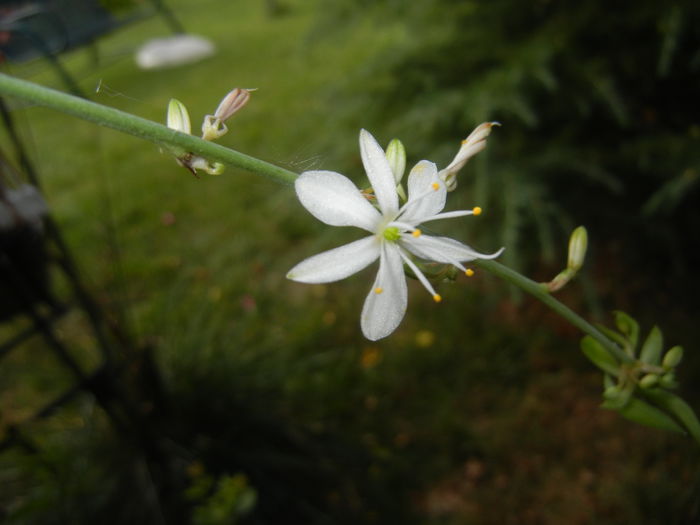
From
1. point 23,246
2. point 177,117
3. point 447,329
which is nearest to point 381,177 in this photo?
point 177,117

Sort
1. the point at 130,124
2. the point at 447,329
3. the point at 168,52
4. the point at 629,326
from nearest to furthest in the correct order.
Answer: the point at 130,124
the point at 629,326
the point at 168,52
the point at 447,329

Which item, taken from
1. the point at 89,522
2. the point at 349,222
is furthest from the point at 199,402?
the point at 349,222

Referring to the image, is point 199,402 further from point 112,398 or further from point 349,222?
point 349,222

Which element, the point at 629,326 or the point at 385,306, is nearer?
the point at 385,306

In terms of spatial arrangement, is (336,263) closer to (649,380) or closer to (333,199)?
(333,199)

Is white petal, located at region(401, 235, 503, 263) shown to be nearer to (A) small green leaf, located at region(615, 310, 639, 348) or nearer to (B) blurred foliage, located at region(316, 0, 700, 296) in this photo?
(A) small green leaf, located at region(615, 310, 639, 348)

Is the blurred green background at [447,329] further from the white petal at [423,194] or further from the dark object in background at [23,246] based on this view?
the white petal at [423,194]
